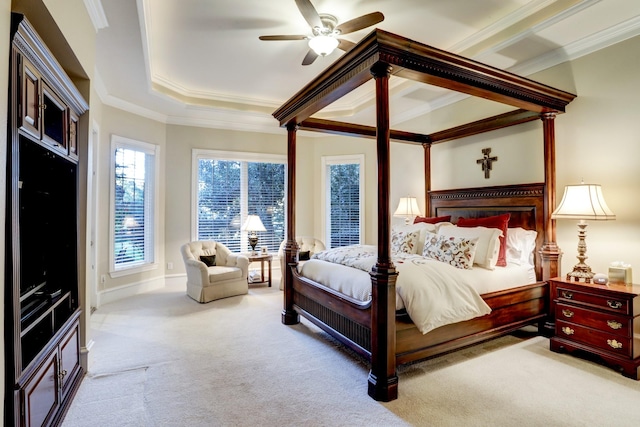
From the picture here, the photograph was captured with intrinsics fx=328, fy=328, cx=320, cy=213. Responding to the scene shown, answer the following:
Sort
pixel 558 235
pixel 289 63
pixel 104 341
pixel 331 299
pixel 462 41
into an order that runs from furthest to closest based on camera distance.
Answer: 1. pixel 289 63
2. pixel 462 41
3. pixel 558 235
4. pixel 104 341
5. pixel 331 299

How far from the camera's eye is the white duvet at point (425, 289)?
7.80ft

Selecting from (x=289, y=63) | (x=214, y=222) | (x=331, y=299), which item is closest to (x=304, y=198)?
(x=214, y=222)

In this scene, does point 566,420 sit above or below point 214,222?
below

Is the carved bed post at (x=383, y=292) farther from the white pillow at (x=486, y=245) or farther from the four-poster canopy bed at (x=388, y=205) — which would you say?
the white pillow at (x=486, y=245)

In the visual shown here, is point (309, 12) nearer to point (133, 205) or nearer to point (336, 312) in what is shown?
point (336, 312)

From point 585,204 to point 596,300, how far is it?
0.79 m

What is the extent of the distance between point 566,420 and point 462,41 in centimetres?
356

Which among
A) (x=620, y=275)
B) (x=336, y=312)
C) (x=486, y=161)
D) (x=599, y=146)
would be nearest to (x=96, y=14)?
(x=336, y=312)

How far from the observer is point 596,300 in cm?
264

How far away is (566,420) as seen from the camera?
1.98 m

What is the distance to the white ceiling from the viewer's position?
287 centimetres

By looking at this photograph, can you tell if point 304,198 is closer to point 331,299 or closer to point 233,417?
point 331,299

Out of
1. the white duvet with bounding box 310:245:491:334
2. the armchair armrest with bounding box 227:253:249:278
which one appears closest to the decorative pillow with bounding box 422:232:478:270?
the white duvet with bounding box 310:245:491:334

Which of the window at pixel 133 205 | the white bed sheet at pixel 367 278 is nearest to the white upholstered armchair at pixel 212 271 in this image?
the window at pixel 133 205
